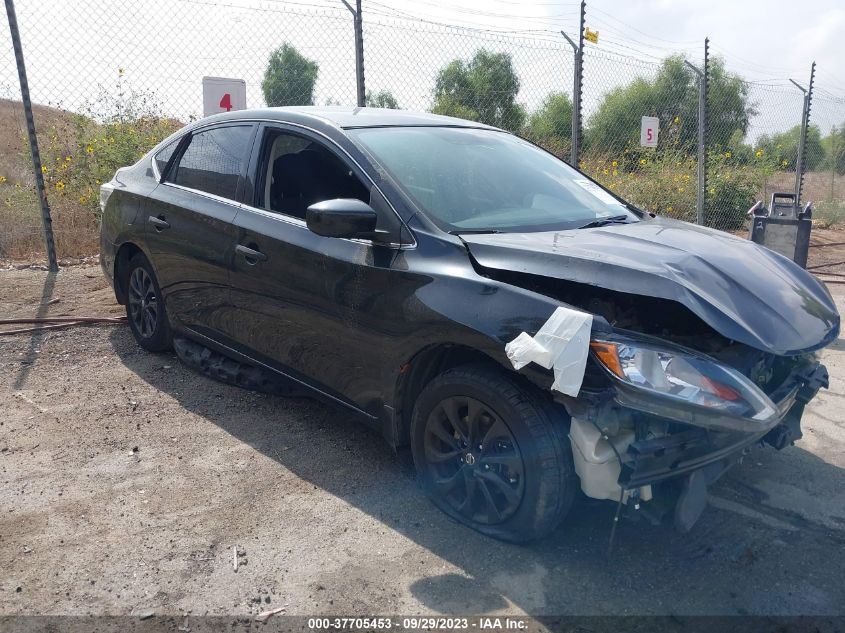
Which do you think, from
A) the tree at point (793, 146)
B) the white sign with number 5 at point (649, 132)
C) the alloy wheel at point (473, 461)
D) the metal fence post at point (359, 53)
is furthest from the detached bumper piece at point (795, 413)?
the tree at point (793, 146)

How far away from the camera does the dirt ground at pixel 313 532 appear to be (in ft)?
9.27

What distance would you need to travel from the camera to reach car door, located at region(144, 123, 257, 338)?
4367 mm

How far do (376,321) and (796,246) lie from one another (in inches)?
190

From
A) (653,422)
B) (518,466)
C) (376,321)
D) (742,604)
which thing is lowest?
(742,604)

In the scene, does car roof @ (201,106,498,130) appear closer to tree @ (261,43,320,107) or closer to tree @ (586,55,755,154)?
tree @ (261,43,320,107)

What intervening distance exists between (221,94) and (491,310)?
5.42 meters

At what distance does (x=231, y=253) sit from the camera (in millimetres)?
4246

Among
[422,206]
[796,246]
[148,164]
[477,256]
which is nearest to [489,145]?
[422,206]

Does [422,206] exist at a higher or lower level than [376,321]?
higher

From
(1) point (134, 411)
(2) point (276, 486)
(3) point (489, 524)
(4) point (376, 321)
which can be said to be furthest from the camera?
(1) point (134, 411)

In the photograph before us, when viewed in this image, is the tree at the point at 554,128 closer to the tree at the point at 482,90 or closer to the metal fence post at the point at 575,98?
the tree at the point at 482,90

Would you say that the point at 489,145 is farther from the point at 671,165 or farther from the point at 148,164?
the point at 671,165

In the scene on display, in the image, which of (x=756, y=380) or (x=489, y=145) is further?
(x=489, y=145)

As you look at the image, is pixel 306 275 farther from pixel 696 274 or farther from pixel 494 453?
pixel 696 274
